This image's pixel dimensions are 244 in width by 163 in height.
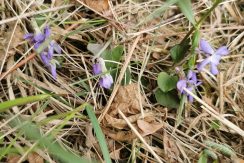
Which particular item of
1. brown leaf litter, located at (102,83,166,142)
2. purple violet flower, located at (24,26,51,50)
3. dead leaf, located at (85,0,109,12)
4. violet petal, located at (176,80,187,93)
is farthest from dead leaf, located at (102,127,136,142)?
dead leaf, located at (85,0,109,12)

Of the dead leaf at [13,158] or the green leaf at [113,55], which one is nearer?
the dead leaf at [13,158]

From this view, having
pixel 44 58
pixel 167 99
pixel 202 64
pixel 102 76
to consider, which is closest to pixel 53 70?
pixel 44 58

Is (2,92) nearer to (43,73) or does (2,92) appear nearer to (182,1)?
(43,73)

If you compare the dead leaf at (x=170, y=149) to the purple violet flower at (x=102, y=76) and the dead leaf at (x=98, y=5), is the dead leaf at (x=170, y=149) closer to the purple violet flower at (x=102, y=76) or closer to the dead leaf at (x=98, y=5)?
the purple violet flower at (x=102, y=76)

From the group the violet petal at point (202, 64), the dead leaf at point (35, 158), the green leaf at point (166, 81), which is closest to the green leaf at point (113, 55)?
the green leaf at point (166, 81)

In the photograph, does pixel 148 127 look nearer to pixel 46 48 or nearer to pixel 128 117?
pixel 128 117
